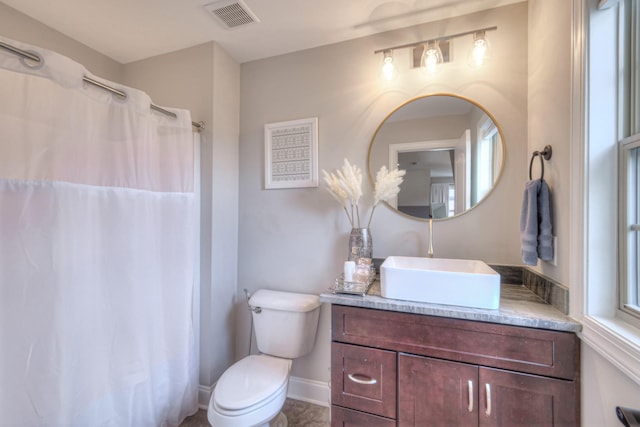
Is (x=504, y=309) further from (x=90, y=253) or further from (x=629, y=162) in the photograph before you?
(x=90, y=253)

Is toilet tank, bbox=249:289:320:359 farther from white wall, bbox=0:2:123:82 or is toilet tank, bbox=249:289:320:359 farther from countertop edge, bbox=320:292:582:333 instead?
white wall, bbox=0:2:123:82

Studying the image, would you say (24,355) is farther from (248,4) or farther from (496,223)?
(496,223)

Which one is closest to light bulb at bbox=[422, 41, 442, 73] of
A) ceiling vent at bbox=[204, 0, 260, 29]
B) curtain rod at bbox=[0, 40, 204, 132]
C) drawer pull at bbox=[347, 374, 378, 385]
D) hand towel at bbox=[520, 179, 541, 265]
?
hand towel at bbox=[520, 179, 541, 265]

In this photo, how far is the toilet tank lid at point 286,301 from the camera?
1.58 metres

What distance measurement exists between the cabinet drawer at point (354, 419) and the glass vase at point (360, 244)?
0.73 m

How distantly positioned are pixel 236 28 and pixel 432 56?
1207mm

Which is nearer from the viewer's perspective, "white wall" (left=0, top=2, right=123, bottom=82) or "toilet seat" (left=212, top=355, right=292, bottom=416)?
"toilet seat" (left=212, top=355, right=292, bottom=416)

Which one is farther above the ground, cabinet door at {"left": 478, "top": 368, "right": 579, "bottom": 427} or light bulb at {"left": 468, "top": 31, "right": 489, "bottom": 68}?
light bulb at {"left": 468, "top": 31, "right": 489, "bottom": 68}

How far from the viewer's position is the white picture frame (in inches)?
69.5

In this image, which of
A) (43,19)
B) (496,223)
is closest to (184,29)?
(43,19)

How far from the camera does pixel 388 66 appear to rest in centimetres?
→ 153

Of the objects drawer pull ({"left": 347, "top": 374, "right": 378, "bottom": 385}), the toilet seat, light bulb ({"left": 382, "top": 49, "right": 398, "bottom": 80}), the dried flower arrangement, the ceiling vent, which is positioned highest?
the ceiling vent

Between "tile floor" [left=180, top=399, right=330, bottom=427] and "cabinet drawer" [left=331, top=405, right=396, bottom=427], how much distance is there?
484 mm

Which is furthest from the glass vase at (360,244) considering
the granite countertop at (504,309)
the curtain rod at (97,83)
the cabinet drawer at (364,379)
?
the curtain rod at (97,83)
